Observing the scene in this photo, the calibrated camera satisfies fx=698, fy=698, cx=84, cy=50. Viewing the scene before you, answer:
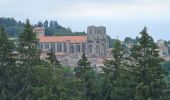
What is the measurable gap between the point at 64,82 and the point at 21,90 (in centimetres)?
632

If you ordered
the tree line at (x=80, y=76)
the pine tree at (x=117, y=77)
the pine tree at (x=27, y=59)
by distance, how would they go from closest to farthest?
the tree line at (x=80, y=76), the pine tree at (x=117, y=77), the pine tree at (x=27, y=59)

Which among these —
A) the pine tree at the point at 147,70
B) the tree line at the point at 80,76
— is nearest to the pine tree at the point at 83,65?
the tree line at the point at 80,76

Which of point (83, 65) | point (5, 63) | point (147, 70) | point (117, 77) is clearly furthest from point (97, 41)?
point (147, 70)

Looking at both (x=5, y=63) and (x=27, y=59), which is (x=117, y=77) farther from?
(x=5, y=63)

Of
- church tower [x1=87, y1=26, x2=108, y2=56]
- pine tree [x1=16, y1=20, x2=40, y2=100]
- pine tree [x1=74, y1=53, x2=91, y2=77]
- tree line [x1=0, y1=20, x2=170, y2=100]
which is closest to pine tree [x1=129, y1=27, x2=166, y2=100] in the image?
tree line [x1=0, y1=20, x2=170, y2=100]

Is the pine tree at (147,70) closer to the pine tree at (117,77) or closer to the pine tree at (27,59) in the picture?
the pine tree at (117,77)

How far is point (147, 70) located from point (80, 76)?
868 centimetres

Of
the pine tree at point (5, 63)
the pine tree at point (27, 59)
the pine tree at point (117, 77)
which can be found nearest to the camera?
the pine tree at point (117, 77)

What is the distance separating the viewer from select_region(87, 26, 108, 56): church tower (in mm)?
191538

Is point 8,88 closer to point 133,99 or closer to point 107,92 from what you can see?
point 107,92

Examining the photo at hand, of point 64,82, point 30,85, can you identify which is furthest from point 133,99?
point 30,85

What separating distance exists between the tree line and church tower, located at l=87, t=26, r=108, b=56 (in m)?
142

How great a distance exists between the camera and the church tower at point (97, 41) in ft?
628

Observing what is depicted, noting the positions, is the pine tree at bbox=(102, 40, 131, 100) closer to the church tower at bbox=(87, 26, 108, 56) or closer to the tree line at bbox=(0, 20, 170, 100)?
the tree line at bbox=(0, 20, 170, 100)
